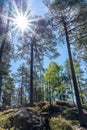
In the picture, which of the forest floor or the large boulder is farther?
the forest floor

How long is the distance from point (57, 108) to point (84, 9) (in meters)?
10.5

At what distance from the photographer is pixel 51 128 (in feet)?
34.1

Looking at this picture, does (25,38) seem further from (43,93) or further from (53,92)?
(43,93)

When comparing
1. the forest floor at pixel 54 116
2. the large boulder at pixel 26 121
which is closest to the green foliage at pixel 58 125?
the forest floor at pixel 54 116

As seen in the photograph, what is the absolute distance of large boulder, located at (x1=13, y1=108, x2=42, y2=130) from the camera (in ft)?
30.6

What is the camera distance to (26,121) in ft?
31.2

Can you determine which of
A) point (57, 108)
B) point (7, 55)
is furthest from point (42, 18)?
point (57, 108)

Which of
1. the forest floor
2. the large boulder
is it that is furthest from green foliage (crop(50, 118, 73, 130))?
the large boulder

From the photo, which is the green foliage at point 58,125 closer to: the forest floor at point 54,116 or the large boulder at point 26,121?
the forest floor at point 54,116

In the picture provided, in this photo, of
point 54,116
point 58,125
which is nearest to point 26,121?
point 58,125

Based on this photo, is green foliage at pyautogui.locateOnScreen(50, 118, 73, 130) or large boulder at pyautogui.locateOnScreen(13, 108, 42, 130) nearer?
large boulder at pyautogui.locateOnScreen(13, 108, 42, 130)

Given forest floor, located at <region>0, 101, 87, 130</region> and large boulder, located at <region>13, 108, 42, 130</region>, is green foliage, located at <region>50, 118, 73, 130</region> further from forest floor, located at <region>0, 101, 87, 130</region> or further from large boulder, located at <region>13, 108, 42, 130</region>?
large boulder, located at <region>13, 108, 42, 130</region>

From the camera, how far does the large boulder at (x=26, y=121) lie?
9.31 metres

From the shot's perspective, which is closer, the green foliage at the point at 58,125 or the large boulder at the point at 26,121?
the large boulder at the point at 26,121
